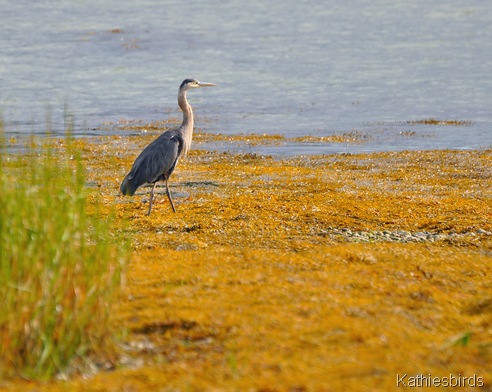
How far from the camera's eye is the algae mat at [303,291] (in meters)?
7.89

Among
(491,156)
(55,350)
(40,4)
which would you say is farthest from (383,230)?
(40,4)

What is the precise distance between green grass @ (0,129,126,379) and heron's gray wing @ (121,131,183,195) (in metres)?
9.27

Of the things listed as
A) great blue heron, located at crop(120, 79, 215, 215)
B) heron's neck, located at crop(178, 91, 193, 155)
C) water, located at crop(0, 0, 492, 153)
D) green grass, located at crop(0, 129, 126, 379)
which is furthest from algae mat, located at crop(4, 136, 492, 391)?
water, located at crop(0, 0, 492, 153)

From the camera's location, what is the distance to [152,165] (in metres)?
18.2

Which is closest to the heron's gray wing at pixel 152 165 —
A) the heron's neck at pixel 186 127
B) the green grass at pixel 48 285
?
the heron's neck at pixel 186 127

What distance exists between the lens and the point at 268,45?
221 feet

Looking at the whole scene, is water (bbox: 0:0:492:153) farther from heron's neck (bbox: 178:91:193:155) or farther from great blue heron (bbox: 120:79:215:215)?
great blue heron (bbox: 120:79:215:215)

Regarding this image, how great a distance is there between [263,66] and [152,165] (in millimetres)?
41392

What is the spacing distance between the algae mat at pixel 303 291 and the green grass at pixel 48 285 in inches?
13.4

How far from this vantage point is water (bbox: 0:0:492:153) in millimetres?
39000

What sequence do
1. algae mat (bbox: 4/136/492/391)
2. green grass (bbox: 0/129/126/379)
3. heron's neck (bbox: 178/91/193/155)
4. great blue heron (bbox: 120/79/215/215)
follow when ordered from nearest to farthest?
algae mat (bbox: 4/136/492/391), green grass (bbox: 0/129/126/379), great blue heron (bbox: 120/79/215/215), heron's neck (bbox: 178/91/193/155)

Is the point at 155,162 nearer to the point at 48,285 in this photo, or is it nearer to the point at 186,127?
the point at 186,127

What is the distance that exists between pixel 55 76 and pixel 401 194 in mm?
38293

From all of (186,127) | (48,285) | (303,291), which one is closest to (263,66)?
(186,127)
